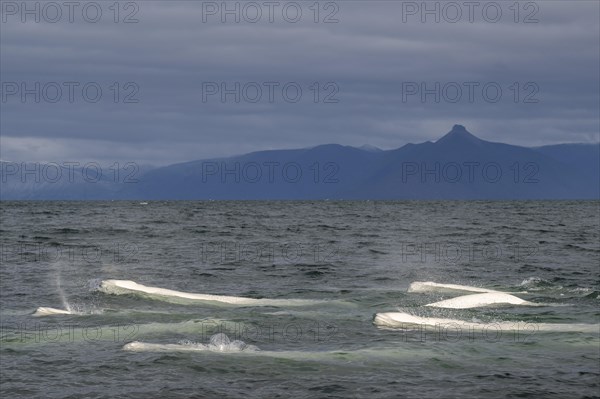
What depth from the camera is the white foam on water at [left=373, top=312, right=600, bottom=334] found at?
27484mm

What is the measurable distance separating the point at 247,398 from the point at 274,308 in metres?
13.4

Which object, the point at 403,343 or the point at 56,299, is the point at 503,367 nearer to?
the point at 403,343

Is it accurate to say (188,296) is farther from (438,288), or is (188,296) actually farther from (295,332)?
(438,288)

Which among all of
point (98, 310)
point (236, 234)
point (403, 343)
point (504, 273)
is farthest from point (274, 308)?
point (236, 234)

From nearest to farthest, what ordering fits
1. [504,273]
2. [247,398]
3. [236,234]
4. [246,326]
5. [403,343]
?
[247,398] → [403,343] → [246,326] → [504,273] → [236,234]

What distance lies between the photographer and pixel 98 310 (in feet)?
106

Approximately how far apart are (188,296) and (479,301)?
36.0ft

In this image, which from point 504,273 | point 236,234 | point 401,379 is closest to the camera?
point 401,379

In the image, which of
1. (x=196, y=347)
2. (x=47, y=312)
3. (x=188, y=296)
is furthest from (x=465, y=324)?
(x=47, y=312)

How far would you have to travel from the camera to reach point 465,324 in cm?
2833

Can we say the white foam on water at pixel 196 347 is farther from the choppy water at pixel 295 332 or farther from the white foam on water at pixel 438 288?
the white foam on water at pixel 438 288

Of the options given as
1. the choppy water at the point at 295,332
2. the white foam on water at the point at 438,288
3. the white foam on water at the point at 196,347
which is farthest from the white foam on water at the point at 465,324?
the white foam on water at the point at 438,288

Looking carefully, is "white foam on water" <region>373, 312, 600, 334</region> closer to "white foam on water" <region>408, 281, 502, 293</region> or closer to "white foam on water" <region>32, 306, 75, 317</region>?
"white foam on water" <region>408, 281, 502, 293</region>

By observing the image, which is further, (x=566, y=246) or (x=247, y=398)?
(x=566, y=246)
